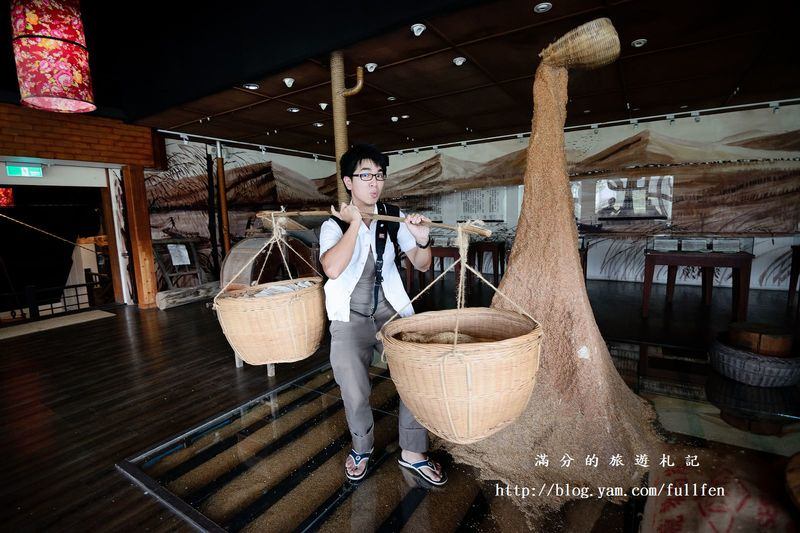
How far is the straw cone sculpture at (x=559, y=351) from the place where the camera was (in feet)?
6.96

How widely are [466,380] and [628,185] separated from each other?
25.5 ft

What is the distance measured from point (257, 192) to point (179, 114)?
3162 mm

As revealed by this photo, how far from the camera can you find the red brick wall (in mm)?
5148

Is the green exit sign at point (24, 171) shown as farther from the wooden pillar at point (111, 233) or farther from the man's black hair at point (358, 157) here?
the man's black hair at point (358, 157)

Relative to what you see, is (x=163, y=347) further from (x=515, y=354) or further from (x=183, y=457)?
(x=515, y=354)

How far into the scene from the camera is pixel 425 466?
206 cm

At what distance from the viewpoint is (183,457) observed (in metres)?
2.38

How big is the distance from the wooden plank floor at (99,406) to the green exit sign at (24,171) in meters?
2.57

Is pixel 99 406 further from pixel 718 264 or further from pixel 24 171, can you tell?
pixel 718 264

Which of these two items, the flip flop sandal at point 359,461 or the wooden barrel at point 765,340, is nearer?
the flip flop sandal at point 359,461

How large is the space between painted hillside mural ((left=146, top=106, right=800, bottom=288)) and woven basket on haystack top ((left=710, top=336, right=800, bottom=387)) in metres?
4.81

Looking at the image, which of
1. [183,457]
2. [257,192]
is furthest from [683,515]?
[257,192]

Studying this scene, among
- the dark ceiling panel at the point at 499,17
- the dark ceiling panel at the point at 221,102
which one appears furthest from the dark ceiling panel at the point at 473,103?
the dark ceiling panel at the point at 221,102

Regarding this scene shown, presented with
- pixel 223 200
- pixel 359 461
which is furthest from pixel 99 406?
pixel 223 200
